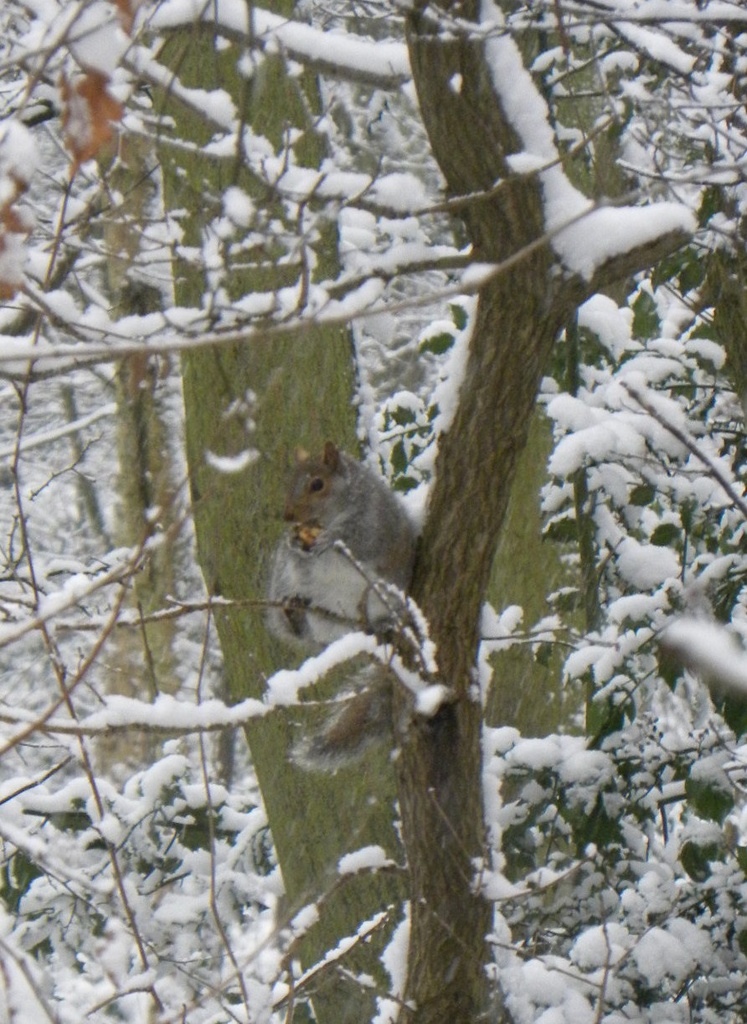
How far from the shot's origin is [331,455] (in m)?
3.34

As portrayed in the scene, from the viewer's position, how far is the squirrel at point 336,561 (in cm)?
301

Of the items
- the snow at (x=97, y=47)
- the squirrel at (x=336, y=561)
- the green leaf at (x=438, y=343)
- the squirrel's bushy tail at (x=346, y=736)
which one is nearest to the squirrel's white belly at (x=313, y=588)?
the squirrel at (x=336, y=561)

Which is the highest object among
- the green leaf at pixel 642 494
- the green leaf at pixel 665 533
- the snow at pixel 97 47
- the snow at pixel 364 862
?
the snow at pixel 97 47

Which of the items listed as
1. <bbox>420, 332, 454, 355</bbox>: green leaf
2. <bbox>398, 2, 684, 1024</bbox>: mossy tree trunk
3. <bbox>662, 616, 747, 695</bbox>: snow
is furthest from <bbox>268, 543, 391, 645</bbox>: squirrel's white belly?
<bbox>662, 616, 747, 695</bbox>: snow

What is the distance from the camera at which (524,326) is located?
7.55ft

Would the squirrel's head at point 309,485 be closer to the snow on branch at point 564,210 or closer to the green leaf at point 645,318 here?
the green leaf at point 645,318

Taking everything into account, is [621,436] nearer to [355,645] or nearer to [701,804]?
[701,804]

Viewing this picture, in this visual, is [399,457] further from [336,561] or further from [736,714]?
[736,714]

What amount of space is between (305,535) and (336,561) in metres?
0.20

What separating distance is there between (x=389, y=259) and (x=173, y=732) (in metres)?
Result: 0.96

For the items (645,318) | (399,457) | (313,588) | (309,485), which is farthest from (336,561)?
(645,318)

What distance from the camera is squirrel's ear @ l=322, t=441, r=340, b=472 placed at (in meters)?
3.32

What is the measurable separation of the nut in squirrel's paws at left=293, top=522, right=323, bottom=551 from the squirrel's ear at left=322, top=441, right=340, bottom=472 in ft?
0.56

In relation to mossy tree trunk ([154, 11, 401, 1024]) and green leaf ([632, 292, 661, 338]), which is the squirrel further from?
green leaf ([632, 292, 661, 338])
